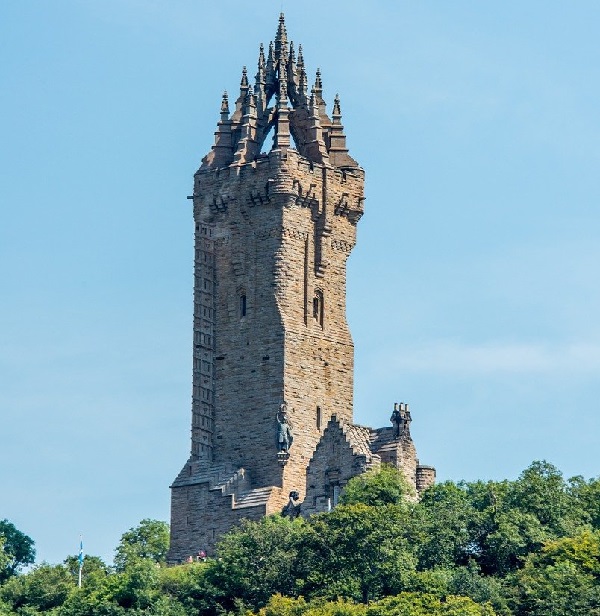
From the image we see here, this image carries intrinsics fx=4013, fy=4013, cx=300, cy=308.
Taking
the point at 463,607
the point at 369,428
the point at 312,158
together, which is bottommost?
the point at 463,607

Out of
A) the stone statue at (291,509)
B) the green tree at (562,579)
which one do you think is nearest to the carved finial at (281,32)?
the stone statue at (291,509)

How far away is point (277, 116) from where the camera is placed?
496 ft

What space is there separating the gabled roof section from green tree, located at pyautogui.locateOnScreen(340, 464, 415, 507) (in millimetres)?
16267

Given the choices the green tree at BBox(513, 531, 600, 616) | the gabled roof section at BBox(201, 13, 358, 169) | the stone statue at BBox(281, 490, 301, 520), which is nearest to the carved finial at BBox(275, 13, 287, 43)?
the gabled roof section at BBox(201, 13, 358, 169)

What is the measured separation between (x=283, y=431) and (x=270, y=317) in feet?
15.0

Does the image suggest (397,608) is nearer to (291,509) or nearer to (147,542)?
(291,509)

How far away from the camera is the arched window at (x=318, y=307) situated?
5886 inches

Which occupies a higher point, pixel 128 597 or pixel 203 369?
pixel 203 369

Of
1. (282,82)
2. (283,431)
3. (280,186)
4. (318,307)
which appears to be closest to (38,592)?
(283,431)

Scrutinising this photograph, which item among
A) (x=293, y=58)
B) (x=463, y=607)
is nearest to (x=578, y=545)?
(x=463, y=607)

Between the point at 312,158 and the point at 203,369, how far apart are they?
360 inches

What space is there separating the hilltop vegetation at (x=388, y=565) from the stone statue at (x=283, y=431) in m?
5.06

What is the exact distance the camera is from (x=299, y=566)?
445 feet

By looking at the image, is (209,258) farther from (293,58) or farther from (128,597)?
(128,597)
